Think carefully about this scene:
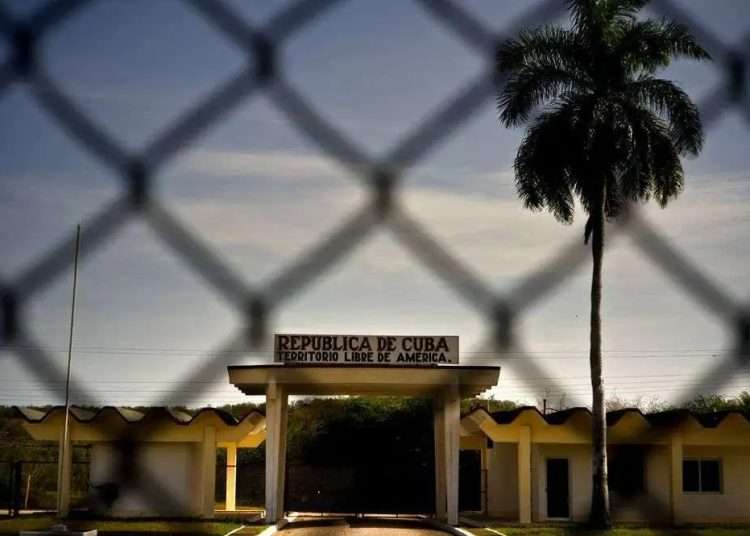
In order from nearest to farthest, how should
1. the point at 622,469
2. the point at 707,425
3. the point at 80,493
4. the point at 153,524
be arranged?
the point at 153,524, the point at 707,425, the point at 622,469, the point at 80,493

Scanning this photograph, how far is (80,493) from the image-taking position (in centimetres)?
1717

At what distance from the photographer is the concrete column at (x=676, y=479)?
14.8 meters

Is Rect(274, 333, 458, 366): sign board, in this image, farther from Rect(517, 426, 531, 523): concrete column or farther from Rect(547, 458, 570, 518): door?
Rect(547, 458, 570, 518): door

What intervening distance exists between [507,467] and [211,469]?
4.80 metres

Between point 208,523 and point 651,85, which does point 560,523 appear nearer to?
point 208,523

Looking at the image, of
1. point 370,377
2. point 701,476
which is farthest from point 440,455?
point 701,476

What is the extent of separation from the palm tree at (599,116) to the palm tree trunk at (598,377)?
0.06 ft

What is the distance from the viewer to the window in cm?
1559

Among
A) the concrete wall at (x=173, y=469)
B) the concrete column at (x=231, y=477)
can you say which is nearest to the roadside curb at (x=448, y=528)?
the concrete wall at (x=173, y=469)

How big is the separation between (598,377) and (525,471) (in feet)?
12.6

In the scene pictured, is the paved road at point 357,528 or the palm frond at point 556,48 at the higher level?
the palm frond at point 556,48

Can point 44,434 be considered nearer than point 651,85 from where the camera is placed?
No

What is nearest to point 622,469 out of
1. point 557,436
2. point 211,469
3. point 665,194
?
point 557,436

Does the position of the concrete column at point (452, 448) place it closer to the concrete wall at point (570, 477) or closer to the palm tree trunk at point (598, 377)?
the palm tree trunk at point (598, 377)
